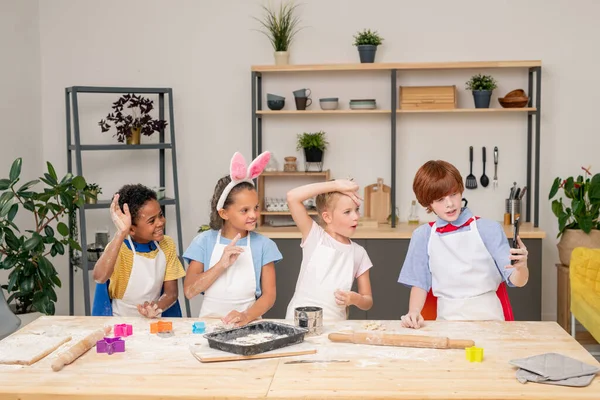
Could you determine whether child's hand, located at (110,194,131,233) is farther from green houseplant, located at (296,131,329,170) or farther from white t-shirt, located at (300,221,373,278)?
green houseplant, located at (296,131,329,170)

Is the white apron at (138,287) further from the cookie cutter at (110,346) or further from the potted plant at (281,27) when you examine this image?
the potted plant at (281,27)

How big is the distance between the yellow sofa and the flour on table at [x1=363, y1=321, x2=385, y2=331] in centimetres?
161

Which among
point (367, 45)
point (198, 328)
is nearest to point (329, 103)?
point (367, 45)

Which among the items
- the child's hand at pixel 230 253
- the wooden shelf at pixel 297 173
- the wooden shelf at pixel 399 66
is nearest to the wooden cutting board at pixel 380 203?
the wooden shelf at pixel 297 173

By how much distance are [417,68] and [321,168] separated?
34.1 inches

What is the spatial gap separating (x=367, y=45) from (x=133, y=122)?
60.6 inches

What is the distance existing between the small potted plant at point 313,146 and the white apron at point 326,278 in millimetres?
2049

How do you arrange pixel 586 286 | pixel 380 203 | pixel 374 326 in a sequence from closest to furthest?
pixel 374 326, pixel 586 286, pixel 380 203

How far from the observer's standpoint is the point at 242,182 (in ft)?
8.93

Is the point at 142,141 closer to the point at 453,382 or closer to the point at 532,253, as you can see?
the point at 532,253

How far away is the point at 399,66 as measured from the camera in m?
4.52

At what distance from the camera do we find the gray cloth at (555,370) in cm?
178

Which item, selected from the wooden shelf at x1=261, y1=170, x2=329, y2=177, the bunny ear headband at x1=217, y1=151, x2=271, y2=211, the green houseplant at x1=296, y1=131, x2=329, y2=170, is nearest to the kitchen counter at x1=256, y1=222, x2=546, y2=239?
the wooden shelf at x1=261, y1=170, x2=329, y2=177

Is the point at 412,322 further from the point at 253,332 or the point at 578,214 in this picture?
the point at 578,214
